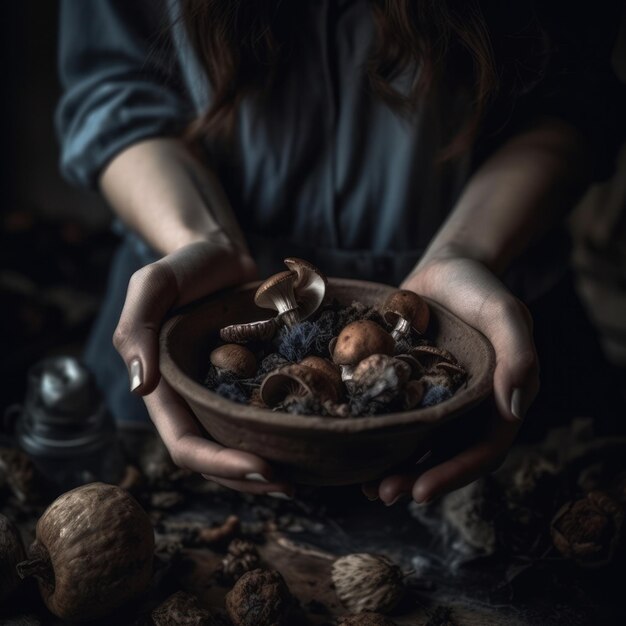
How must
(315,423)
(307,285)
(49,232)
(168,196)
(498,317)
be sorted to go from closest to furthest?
(315,423) → (498,317) → (307,285) → (168,196) → (49,232)

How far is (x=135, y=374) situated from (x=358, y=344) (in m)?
0.28

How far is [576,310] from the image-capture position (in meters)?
1.54

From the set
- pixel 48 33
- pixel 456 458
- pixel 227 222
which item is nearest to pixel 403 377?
pixel 456 458

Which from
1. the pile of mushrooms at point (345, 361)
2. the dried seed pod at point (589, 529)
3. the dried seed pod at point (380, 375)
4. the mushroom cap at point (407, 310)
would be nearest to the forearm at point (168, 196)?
the pile of mushrooms at point (345, 361)

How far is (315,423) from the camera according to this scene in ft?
2.67

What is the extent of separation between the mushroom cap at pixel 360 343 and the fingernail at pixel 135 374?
0.25 metres

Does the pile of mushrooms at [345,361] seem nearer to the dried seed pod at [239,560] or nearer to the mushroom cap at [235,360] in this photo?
the mushroom cap at [235,360]

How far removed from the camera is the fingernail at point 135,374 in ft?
3.07

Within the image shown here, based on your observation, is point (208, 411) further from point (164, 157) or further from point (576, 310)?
point (576, 310)

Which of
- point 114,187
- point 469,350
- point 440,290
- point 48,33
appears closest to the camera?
point 469,350

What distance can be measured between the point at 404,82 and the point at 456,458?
2.06 feet

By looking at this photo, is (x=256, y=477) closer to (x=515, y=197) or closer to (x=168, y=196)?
(x=168, y=196)

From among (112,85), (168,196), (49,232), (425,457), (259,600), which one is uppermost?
(112,85)

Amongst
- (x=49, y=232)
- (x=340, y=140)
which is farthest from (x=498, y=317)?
(x=49, y=232)
